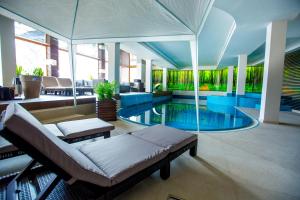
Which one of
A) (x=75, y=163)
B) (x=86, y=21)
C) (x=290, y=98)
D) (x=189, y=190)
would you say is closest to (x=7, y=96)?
(x=86, y=21)

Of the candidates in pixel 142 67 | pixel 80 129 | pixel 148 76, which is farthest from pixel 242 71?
pixel 80 129

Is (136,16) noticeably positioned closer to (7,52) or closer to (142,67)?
(7,52)

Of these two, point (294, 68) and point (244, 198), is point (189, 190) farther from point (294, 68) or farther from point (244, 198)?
point (294, 68)

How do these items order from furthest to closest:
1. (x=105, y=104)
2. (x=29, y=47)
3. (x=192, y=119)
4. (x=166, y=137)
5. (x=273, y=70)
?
(x=29, y=47), (x=192, y=119), (x=273, y=70), (x=105, y=104), (x=166, y=137)

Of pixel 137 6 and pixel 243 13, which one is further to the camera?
pixel 243 13

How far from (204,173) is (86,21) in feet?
11.4

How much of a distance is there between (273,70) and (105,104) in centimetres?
473

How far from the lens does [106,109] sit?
432 centimetres

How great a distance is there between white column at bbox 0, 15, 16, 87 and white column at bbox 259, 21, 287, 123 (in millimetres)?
8101

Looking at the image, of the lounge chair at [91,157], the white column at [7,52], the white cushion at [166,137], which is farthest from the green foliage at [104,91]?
the white column at [7,52]

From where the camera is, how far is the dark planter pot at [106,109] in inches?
169

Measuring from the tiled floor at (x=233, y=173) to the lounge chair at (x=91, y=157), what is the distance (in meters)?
0.23

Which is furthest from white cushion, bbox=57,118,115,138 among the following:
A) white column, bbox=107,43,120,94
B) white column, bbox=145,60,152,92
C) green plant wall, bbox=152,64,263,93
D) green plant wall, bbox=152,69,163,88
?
green plant wall, bbox=152,69,163,88

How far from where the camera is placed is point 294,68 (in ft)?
24.3
